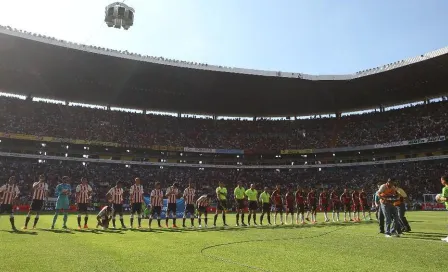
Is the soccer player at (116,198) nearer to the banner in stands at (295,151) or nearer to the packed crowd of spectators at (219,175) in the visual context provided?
the packed crowd of spectators at (219,175)

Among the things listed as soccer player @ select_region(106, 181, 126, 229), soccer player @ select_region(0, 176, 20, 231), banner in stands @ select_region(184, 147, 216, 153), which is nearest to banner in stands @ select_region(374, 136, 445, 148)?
banner in stands @ select_region(184, 147, 216, 153)

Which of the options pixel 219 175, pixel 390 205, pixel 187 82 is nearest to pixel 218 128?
pixel 219 175

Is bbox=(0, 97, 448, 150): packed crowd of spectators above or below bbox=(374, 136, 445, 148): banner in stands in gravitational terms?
above

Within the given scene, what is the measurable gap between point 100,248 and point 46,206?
30.6 metres

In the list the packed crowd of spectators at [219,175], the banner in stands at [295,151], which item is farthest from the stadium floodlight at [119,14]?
the banner in stands at [295,151]

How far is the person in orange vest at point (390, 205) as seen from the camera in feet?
44.1

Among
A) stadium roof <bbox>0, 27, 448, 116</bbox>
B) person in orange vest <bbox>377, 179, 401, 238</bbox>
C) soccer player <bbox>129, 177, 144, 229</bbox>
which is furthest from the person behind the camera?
stadium roof <bbox>0, 27, 448, 116</bbox>

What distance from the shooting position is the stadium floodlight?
66.7 ft

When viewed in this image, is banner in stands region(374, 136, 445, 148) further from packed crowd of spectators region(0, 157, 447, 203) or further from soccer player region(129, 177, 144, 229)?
soccer player region(129, 177, 144, 229)

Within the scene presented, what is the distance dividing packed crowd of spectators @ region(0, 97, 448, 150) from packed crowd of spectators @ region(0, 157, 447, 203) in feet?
13.2

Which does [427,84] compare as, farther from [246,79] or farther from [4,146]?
[4,146]

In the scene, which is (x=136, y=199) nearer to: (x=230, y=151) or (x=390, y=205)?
(x=390, y=205)

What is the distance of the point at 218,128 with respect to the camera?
202 ft

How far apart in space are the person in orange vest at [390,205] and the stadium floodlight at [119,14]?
1613cm
